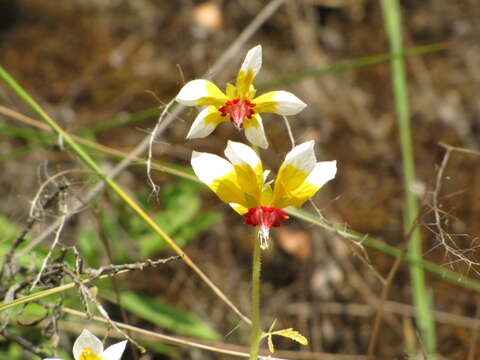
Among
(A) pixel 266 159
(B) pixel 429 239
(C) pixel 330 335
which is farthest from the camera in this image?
(A) pixel 266 159

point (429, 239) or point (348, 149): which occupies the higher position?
point (348, 149)

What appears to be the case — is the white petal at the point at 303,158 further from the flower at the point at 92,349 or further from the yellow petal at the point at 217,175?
the flower at the point at 92,349

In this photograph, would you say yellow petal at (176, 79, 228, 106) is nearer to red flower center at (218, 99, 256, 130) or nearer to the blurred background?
red flower center at (218, 99, 256, 130)

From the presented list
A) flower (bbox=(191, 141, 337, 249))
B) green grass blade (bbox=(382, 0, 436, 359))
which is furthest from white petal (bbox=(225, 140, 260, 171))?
green grass blade (bbox=(382, 0, 436, 359))

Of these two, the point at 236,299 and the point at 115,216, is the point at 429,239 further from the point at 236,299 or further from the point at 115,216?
the point at 115,216

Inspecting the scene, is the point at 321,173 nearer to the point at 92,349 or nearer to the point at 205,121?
the point at 205,121

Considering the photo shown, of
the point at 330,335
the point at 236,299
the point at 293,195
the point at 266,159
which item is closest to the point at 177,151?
the point at 266,159
